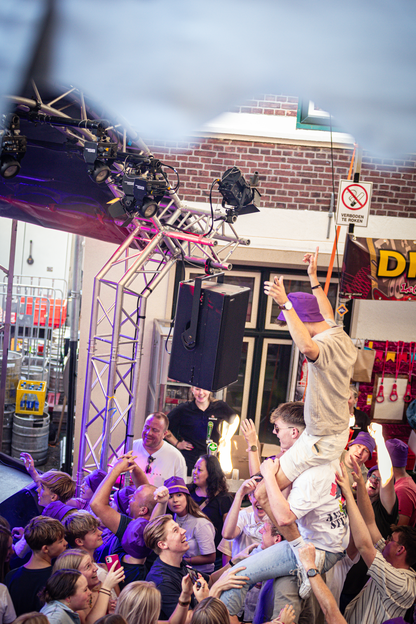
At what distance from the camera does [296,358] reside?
7043 mm

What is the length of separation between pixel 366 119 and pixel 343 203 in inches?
202

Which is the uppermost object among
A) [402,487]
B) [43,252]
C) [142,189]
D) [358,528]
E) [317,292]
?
[142,189]

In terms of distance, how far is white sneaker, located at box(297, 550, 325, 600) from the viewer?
2670 millimetres

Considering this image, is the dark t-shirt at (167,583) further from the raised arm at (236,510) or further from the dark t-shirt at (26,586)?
the dark t-shirt at (26,586)

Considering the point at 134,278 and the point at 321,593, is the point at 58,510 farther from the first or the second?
the point at 134,278

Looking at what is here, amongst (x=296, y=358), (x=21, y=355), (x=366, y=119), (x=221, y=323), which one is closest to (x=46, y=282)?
(x=21, y=355)

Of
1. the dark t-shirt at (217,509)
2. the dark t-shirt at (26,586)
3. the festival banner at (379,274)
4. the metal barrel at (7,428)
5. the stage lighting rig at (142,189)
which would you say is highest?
the stage lighting rig at (142,189)

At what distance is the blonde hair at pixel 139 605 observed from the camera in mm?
2398

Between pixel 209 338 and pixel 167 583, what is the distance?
1.42 m

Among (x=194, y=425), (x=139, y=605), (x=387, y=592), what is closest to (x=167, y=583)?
(x=139, y=605)

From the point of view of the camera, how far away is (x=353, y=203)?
17.1 feet

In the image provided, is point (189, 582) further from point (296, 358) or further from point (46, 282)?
point (46, 282)

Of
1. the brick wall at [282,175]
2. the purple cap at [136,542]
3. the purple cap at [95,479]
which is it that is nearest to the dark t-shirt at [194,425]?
the purple cap at [95,479]

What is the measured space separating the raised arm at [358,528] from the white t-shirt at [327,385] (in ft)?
1.07
